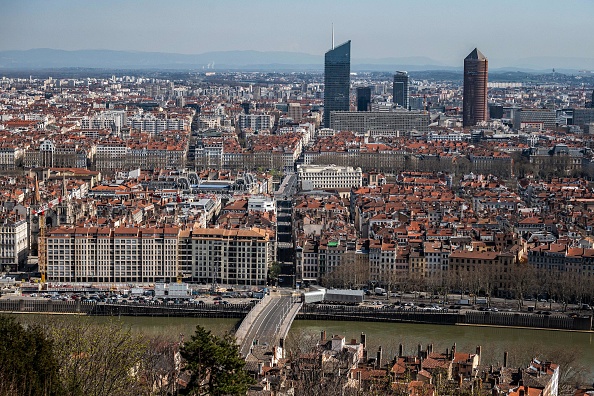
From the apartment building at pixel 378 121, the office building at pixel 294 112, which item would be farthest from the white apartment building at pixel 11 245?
the office building at pixel 294 112

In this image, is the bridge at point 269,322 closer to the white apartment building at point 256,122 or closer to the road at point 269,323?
the road at point 269,323

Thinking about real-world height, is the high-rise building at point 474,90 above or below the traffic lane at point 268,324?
above

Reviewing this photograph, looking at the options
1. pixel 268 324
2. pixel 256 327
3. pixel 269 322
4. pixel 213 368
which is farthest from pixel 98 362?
pixel 269 322

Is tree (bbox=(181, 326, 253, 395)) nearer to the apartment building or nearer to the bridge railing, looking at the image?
the bridge railing

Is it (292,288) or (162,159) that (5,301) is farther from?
(162,159)

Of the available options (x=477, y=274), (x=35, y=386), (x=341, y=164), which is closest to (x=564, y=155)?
(x=341, y=164)

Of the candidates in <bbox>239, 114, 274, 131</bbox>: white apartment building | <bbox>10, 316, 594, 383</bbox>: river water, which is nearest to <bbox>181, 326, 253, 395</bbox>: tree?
<bbox>10, 316, 594, 383</bbox>: river water

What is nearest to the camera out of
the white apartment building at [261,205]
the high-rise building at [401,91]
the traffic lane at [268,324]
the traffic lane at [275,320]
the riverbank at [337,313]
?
the traffic lane at [268,324]

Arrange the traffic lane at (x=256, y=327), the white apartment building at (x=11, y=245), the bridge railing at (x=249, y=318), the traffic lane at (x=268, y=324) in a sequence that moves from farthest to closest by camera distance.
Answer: the white apartment building at (x=11, y=245)
the bridge railing at (x=249, y=318)
the traffic lane at (x=268, y=324)
the traffic lane at (x=256, y=327)

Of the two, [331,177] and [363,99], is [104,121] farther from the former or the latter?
[331,177]
